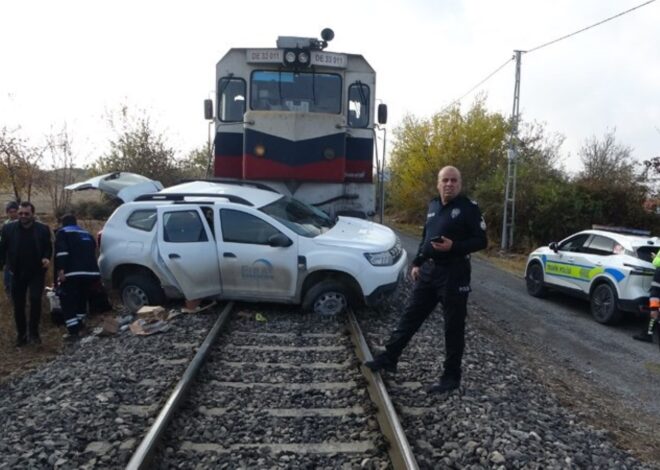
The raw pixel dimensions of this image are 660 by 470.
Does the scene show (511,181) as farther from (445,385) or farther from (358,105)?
(445,385)

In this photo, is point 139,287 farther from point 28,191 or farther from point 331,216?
point 28,191

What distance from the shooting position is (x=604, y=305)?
9508 mm

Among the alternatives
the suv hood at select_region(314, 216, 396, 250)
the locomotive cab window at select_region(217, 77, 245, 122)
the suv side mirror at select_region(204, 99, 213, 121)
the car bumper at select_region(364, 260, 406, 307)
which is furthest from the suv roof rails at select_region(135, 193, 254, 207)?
the locomotive cab window at select_region(217, 77, 245, 122)

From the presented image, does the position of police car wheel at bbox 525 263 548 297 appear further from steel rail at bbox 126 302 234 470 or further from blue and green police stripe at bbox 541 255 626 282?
steel rail at bbox 126 302 234 470

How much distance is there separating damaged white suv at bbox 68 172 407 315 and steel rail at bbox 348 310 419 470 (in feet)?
5.63

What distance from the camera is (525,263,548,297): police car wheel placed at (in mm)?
11523

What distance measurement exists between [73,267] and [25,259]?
1.95ft

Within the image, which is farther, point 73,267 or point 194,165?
point 194,165

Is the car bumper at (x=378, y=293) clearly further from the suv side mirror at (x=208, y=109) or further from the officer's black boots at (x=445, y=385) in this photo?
the suv side mirror at (x=208, y=109)

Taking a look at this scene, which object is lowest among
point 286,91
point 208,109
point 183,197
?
point 183,197

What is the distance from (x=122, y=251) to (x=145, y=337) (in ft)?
5.86

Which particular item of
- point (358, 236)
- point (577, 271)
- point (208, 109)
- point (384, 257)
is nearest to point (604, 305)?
point (577, 271)

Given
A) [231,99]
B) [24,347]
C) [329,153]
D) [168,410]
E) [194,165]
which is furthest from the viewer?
[194,165]

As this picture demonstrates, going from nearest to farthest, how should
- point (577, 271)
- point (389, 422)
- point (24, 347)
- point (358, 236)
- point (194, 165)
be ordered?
1. point (389, 422)
2. point (24, 347)
3. point (358, 236)
4. point (577, 271)
5. point (194, 165)
